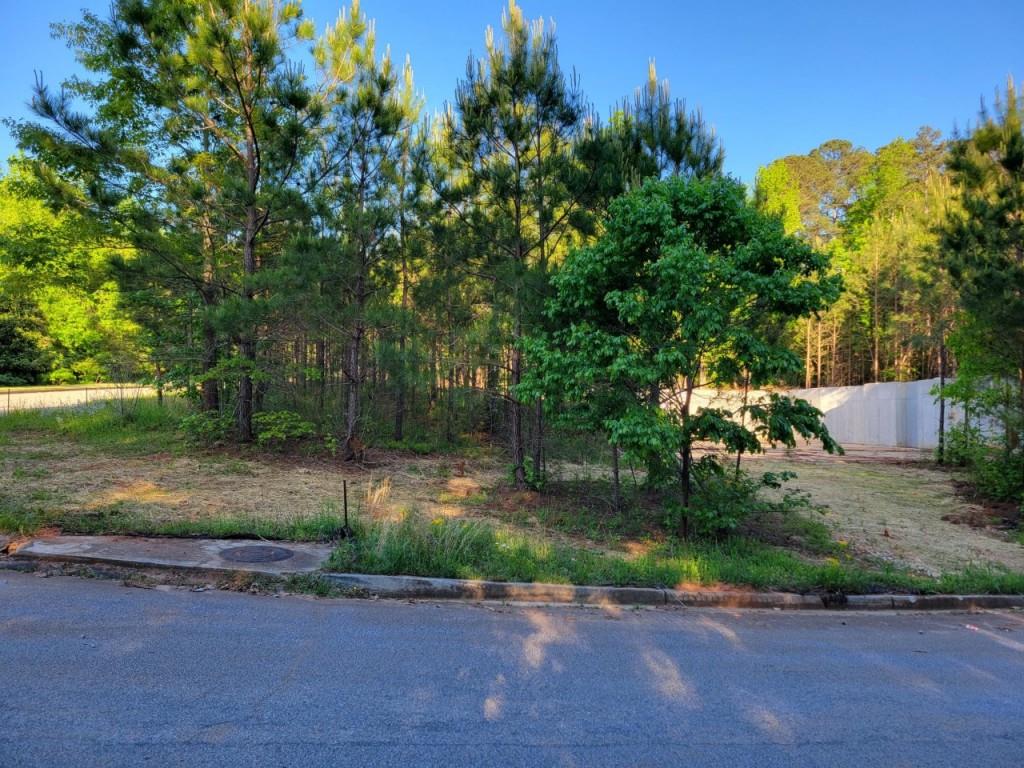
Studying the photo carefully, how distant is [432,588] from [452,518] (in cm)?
273

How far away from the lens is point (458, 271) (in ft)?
39.1

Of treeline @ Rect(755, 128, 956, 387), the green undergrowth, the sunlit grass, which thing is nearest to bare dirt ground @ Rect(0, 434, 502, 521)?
the sunlit grass

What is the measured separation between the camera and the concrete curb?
537 centimetres

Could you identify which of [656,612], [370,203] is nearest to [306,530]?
[656,612]

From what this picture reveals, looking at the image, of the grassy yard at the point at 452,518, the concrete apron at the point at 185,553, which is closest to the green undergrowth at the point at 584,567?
the grassy yard at the point at 452,518

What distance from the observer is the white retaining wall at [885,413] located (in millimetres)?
23609

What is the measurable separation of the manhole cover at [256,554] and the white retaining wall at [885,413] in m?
19.5

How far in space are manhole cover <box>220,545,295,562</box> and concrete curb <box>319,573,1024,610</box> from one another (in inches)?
30.9

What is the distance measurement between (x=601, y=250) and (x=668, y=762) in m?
5.98

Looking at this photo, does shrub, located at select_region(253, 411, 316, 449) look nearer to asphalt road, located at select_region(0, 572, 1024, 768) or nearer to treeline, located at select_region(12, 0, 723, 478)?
treeline, located at select_region(12, 0, 723, 478)

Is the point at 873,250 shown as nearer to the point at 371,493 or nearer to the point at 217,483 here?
the point at 371,493

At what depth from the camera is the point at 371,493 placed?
9.44 metres

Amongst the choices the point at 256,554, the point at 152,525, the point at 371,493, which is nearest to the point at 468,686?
the point at 256,554

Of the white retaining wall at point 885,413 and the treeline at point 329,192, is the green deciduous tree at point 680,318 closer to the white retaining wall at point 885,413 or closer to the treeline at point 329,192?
the treeline at point 329,192
